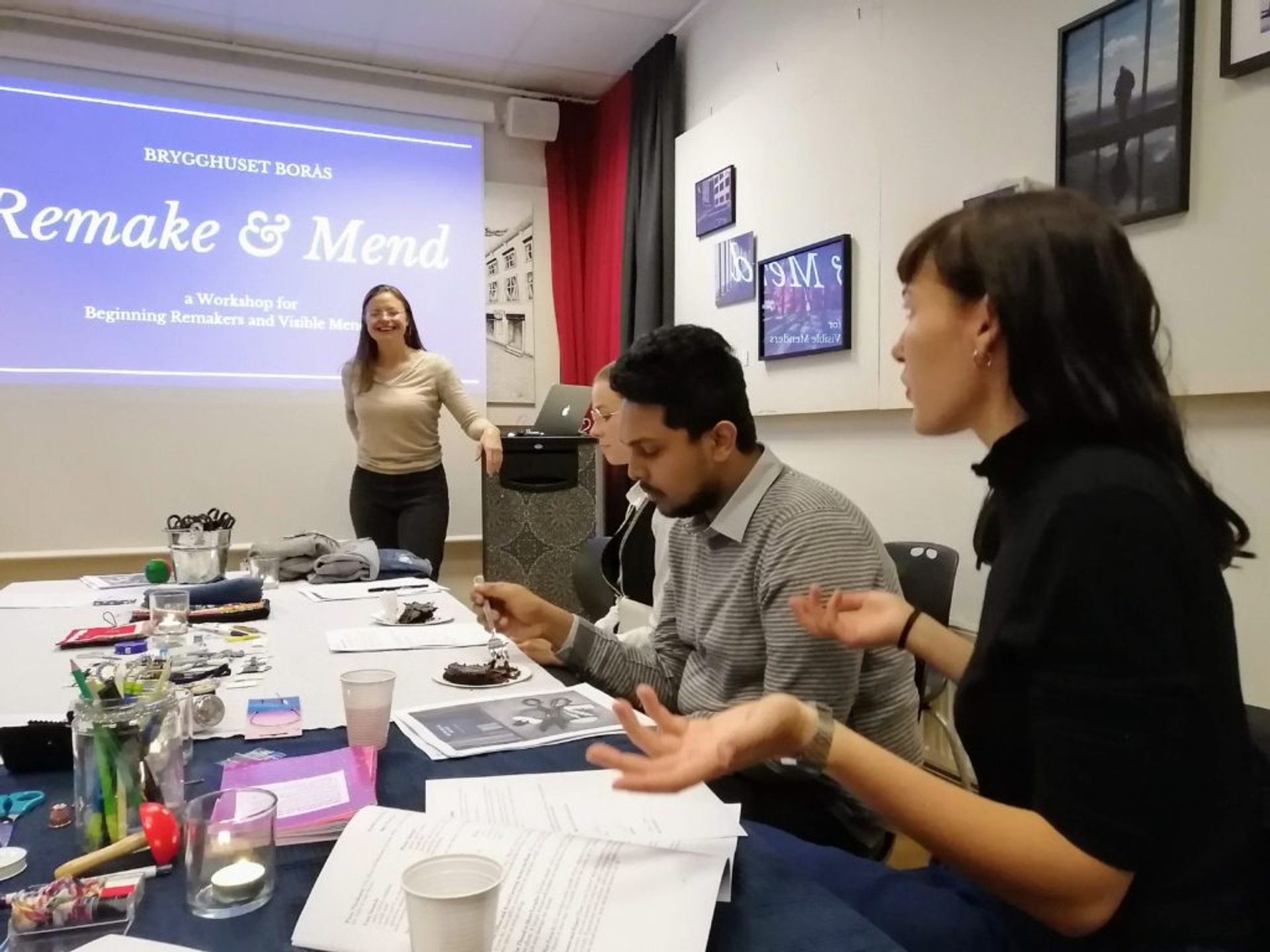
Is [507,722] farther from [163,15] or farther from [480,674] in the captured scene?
[163,15]

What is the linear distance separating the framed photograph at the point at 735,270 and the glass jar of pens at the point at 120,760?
9.01 feet

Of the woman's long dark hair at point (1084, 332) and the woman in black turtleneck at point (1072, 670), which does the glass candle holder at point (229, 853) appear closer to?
the woman in black turtleneck at point (1072, 670)

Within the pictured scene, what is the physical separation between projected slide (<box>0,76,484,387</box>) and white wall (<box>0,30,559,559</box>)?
104mm

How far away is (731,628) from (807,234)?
2023 mm

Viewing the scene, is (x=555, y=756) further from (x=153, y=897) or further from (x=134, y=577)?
(x=134, y=577)

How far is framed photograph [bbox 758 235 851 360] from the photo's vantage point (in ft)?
9.23

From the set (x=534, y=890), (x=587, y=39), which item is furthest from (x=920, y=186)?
(x=534, y=890)

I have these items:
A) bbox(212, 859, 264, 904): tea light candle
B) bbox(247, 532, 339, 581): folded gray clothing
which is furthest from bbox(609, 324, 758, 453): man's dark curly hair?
bbox(247, 532, 339, 581): folded gray clothing

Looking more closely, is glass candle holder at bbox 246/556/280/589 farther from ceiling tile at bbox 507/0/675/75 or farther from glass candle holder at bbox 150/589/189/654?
ceiling tile at bbox 507/0/675/75

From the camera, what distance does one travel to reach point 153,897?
2.31 ft

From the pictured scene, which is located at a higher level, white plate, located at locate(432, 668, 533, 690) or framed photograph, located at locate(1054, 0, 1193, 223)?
framed photograph, located at locate(1054, 0, 1193, 223)

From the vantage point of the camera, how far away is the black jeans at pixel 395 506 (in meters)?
3.42

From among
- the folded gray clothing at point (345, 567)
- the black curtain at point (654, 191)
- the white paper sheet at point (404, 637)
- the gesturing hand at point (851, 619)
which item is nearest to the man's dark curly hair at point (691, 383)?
the gesturing hand at point (851, 619)

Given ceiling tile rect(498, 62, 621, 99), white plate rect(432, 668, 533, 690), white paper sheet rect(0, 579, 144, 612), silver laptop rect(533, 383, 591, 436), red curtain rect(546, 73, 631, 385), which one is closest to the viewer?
white plate rect(432, 668, 533, 690)
